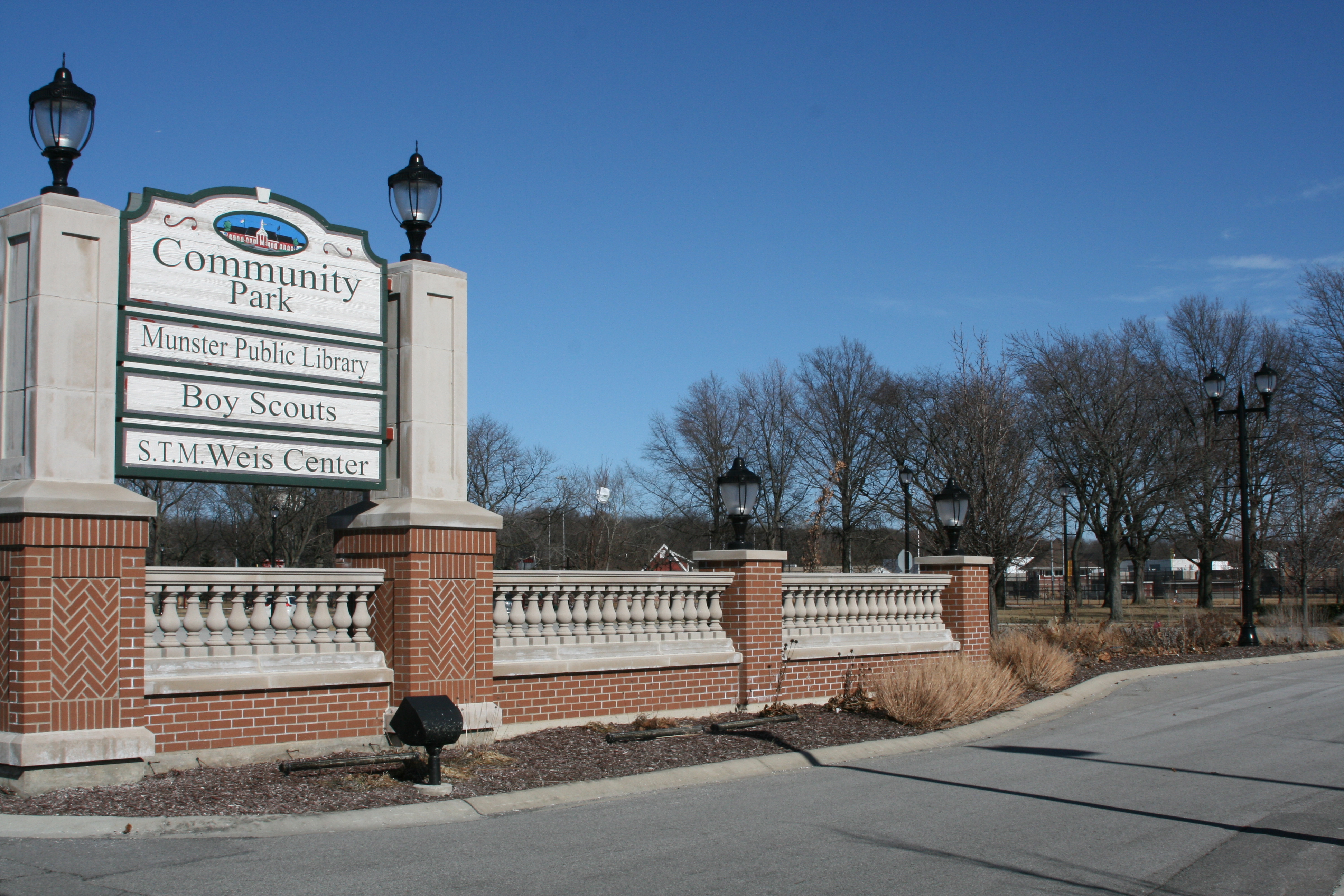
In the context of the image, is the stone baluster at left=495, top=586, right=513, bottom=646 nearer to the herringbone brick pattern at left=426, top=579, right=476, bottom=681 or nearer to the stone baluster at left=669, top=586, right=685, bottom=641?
the herringbone brick pattern at left=426, top=579, right=476, bottom=681

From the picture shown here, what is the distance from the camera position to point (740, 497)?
13.0 meters

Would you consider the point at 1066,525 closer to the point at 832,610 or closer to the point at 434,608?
the point at 832,610

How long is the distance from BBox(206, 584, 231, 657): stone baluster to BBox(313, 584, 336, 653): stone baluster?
77 cm

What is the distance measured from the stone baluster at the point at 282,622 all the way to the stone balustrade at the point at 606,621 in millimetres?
1920

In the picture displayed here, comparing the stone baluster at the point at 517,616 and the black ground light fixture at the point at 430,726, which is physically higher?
the stone baluster at the point at 517,616

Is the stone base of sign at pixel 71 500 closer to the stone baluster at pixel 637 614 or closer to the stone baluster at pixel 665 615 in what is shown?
the stone baluster at pixel 637 614

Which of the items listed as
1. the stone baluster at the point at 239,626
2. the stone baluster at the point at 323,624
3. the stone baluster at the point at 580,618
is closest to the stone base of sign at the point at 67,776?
the stone baluster at the point at 239,626

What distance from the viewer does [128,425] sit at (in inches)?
353

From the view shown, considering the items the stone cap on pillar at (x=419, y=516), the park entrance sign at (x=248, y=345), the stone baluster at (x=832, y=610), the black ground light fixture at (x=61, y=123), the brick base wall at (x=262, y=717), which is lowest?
the brick base wall at (x=262, y=717)

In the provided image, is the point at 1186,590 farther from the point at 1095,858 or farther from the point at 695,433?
the point at 1095,858

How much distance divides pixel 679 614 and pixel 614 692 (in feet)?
4.03

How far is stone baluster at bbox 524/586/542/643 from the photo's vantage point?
10.9 meters

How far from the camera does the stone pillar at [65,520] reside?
26.5 feet

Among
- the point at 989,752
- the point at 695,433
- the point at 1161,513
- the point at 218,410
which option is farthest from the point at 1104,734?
the point at 695,433
